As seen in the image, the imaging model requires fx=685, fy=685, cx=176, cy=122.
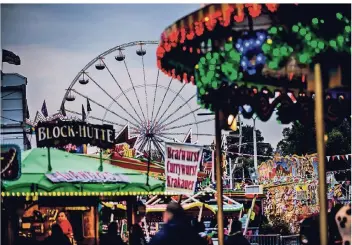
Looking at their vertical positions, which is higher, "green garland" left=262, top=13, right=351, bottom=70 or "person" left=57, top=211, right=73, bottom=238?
"green garland" left=262, top=13, right=351, bottom=70

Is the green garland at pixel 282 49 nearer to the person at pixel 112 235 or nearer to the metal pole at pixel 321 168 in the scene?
the metal pole at pixel 321 168

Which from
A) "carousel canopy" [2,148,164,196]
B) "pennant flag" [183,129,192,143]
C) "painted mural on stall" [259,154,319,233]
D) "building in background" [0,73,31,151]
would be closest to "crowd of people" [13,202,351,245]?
"carousel canopy" [2,148,164,196]

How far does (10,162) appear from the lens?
7730 millimetres

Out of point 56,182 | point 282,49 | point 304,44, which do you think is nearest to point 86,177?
point 56,182

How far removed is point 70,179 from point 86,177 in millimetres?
309

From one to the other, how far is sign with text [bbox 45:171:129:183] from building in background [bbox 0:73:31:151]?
86 cm

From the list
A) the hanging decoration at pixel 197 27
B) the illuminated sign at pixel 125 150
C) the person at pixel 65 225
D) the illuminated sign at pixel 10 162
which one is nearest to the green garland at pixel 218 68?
the hanging decoration at pixel 197 27

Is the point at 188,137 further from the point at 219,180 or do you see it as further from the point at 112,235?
the point at 219,180

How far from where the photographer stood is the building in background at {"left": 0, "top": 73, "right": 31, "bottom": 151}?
29.2 ft

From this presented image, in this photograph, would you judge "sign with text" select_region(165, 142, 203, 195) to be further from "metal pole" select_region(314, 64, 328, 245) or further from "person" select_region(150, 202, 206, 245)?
"metal pole" select_region(314, 64, 328, 245)

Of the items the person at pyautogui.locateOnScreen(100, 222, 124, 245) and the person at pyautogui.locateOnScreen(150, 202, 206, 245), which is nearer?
the person at pyautogui.locateOnScreen(150, 202, 206, 245)

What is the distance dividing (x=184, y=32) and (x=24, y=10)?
1649 mm

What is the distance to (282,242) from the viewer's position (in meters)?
15.8

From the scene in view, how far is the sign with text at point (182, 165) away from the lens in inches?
300
